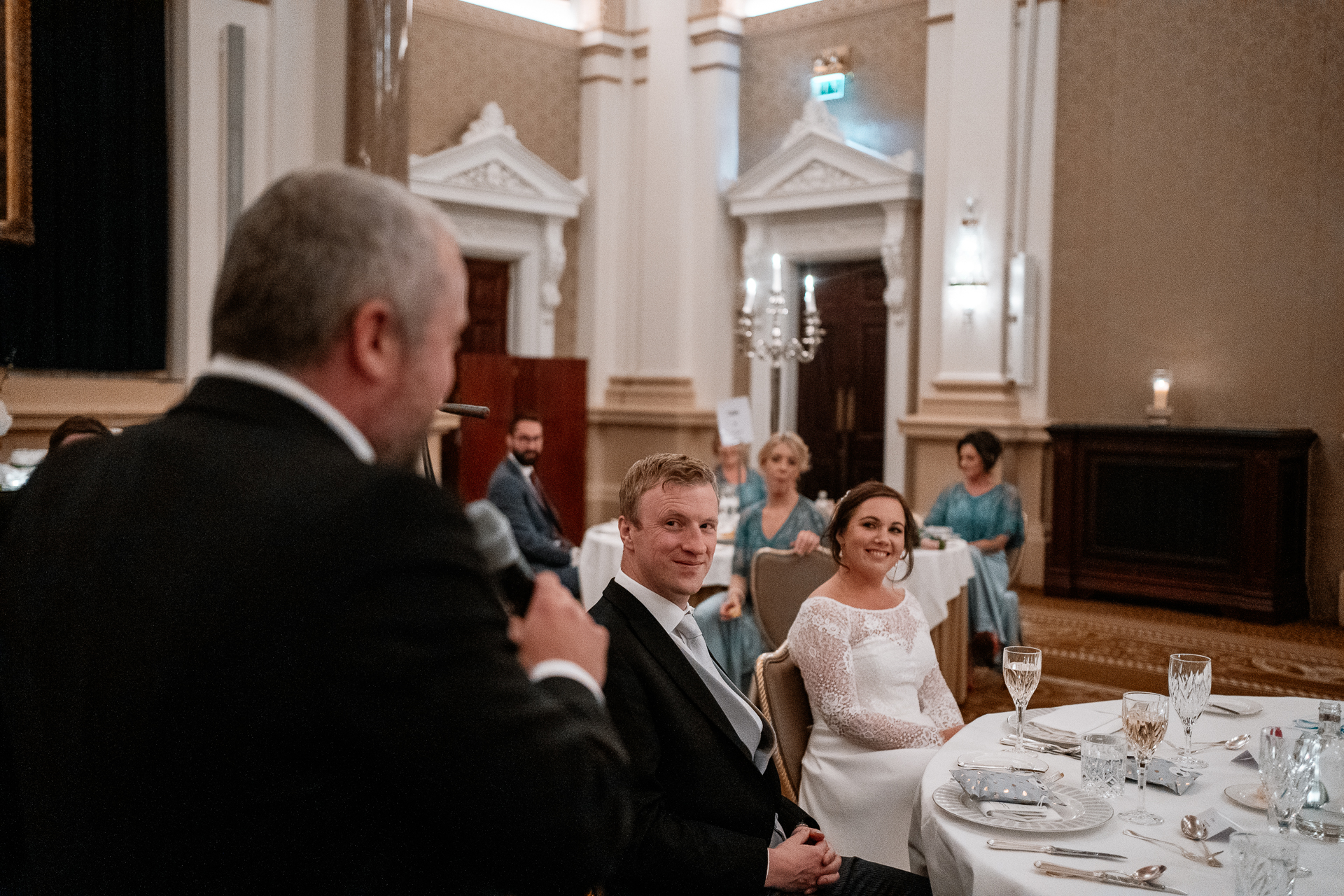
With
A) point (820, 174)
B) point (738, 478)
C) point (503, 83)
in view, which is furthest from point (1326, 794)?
point (503, 83)

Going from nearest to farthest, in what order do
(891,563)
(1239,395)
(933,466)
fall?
(891,563) < (1239,395) < (933,466)

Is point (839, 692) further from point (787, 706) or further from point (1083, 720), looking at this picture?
point (1083, 720)

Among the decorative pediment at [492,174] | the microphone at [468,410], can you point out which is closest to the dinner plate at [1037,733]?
the microphone at [468,410]

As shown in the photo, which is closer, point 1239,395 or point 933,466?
point 1239,395

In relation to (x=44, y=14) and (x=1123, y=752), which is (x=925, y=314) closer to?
(x=44, y=14)

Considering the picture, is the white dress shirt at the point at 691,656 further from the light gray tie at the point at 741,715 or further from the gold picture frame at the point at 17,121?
the gold picture frame at the point at 17,121

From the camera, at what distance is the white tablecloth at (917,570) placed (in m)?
5.09

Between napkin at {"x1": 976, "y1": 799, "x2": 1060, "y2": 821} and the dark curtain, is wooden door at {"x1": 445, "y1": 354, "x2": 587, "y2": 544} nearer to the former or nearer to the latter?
the dark curtain

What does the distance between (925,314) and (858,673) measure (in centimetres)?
649

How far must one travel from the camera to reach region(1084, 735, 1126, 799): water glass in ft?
6.55

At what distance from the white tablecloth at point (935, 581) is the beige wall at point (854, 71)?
476 centimetres

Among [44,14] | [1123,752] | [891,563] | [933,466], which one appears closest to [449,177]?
[44,14]

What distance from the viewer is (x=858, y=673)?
2848 millimetres

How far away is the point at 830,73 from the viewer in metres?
9.61
